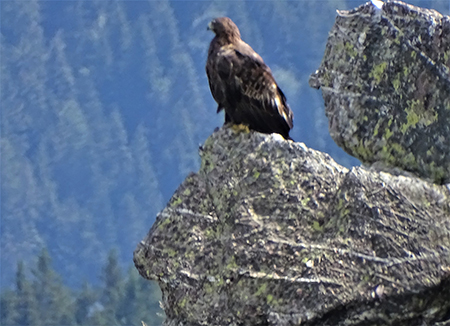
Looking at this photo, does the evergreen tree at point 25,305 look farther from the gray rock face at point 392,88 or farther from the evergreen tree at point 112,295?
the gray rock face at point 392,88

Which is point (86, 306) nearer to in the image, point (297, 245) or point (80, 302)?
point (80, 302)

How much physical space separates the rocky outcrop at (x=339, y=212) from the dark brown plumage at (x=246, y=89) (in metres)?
1.00

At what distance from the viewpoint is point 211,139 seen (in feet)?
17.9

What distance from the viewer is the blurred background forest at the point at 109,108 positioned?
5119 cm

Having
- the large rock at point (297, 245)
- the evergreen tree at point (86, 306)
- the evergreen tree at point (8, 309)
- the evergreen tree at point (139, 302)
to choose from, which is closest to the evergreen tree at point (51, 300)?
the evergreen tree at point (86, 306)

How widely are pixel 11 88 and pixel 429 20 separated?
194 feet

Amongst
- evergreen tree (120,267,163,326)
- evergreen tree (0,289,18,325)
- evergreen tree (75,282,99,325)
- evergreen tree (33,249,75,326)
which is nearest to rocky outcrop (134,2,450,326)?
evergreen tree (120,267,163,326)

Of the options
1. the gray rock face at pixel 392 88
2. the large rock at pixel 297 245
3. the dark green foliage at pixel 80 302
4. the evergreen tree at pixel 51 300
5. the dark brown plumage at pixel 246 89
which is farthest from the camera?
the evergreen tree at pixel 51 300

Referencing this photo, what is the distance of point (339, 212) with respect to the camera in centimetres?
450

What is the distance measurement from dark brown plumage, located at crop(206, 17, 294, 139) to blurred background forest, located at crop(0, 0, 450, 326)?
40.7 metres

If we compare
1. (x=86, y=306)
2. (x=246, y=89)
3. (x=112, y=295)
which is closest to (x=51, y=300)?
(x=86, y=306)

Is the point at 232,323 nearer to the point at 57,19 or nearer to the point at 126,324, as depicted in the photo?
the point at 126,324

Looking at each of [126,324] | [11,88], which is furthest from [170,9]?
[126,324]

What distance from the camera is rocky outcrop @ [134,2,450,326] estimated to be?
4172 mm
